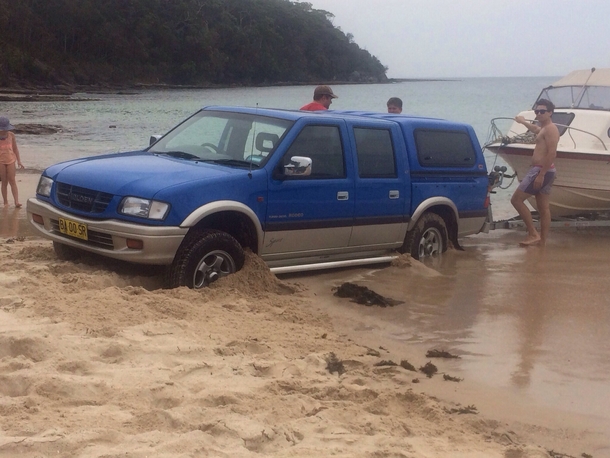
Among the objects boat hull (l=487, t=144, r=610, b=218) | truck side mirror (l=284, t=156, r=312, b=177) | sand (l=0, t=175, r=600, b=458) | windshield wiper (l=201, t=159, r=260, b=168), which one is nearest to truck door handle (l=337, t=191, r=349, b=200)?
truck side mirror (l=284, t=156, r=312, b=177)

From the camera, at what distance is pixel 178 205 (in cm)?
638

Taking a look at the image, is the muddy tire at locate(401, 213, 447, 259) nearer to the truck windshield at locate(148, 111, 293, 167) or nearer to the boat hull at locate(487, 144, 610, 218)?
the truck windshield at locate(148, 111, 293, 167)

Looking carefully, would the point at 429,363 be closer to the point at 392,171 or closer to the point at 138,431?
the point at 138,431

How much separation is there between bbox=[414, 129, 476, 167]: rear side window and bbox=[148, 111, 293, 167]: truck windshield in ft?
6.31

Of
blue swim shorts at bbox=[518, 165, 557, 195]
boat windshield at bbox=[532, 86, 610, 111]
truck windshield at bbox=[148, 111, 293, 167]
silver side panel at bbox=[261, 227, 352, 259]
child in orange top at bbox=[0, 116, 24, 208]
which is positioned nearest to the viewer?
silver side panel at bbox=[261, 227, 352, 259]

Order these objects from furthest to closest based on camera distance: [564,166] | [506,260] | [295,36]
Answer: [295,36]
[564,166]
[506,260]

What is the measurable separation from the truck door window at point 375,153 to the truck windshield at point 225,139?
0.90 meters

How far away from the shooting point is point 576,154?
12.7 meters

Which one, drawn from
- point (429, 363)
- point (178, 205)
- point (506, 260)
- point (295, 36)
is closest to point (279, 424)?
point (429, 363)

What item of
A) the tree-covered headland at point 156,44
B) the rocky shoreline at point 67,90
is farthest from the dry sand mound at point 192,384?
the tree-covered headland at point 156,44

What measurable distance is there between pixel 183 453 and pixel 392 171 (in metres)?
5.15

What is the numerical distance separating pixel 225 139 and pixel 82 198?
62.3 inches

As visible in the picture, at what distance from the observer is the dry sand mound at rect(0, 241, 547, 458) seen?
3912 millimetres

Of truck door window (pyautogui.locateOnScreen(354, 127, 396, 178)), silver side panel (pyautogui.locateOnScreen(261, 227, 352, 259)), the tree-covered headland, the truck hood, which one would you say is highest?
the tree-covered headland
